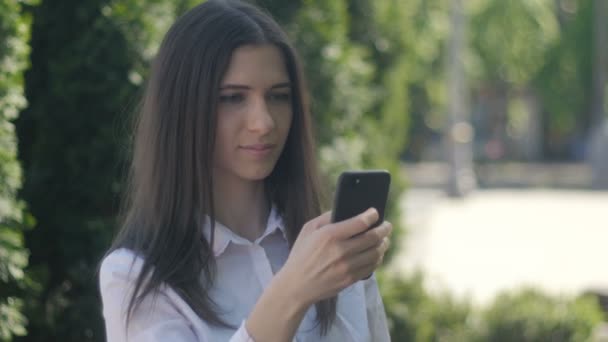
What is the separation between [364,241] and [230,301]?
0.49m

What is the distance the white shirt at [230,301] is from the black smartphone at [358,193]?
267 mm

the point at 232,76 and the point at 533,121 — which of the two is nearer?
the point at 232,76

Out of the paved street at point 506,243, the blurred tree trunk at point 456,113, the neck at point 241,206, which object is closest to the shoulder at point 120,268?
the neck at point 241,206

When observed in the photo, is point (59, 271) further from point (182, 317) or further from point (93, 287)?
point (182, 317)

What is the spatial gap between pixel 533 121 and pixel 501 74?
5281 mm

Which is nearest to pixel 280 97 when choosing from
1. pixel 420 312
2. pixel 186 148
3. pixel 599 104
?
pixel 186 148

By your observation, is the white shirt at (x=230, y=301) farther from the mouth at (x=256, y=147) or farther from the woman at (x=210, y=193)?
the mouth at (x=256, y=147)

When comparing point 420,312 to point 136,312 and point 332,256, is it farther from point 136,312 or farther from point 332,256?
point 332,256

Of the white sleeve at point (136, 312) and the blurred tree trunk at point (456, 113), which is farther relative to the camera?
the blurred tree trunk at point (456, 113)

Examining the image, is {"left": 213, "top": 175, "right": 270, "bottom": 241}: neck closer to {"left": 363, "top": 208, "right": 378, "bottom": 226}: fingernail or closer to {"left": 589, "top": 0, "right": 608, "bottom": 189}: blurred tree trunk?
{"left": 363, "top": 208, "right": 378, "bottom": 226}: fingernail

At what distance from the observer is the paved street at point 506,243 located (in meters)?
10.1

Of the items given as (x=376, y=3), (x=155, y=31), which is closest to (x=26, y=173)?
(x=155, y=31)

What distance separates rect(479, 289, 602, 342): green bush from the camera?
6.11 meters

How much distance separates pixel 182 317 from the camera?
1961 millimetres
